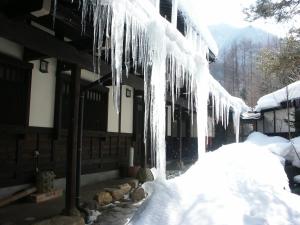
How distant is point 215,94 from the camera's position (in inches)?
429

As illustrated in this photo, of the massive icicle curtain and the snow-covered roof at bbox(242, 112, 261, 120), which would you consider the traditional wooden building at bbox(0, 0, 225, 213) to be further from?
the snow-covered roof at bbox(242, 112, 261, 120)

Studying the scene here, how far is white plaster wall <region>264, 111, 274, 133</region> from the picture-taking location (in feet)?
69.7

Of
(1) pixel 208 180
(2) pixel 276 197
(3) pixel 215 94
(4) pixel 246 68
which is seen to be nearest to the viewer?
(2) pixel 276 197

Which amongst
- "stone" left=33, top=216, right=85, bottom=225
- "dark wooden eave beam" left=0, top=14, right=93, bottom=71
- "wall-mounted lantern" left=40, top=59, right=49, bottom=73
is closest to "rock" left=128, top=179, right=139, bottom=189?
"stone" left=33, top=216, right=85, bottom=225

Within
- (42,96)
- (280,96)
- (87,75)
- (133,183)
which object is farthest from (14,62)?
(280,96)

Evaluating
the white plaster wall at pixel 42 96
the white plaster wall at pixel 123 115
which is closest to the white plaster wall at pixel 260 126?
the white plaster wall at pixel 123 115

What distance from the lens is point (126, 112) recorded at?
448 inches

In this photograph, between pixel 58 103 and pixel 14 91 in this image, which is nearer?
pixel 14 91

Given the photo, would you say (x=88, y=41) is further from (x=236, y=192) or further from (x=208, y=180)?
(x=236, y=192)

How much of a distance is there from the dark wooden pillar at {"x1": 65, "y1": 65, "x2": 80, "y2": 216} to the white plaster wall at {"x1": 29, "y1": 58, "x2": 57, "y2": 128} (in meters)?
1.65

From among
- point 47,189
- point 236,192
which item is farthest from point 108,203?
point 236,192

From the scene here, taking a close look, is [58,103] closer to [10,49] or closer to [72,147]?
[10,49]

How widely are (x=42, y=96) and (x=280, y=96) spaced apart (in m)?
14.1

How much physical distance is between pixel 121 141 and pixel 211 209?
7870 mm
